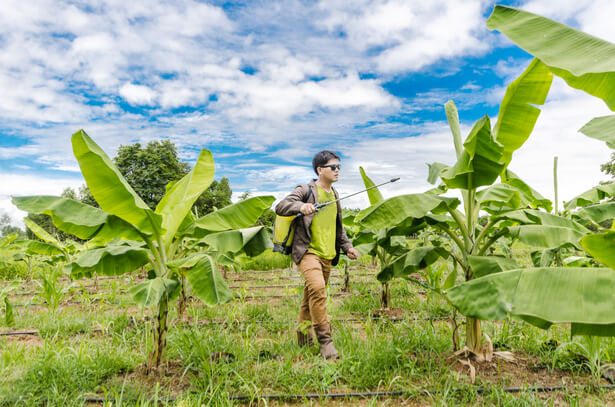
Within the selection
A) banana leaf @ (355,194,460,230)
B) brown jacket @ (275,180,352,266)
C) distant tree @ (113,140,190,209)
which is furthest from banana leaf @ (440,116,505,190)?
distant tree @ (113,140,190,209)

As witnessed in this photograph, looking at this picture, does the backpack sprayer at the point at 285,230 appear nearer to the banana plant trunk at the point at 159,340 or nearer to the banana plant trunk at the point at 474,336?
the banana plant trunk at the point at 159,340

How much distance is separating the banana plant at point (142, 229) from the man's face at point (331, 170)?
43.8 inches

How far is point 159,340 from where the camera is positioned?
2.96 meters

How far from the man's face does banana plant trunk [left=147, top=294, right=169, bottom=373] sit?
2.01 m

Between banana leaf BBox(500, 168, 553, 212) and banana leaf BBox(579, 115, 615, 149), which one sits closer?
banana leaf BBox(579, 115, 615, 149)

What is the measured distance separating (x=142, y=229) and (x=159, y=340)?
98cm

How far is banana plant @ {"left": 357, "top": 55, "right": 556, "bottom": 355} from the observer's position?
2580 mm

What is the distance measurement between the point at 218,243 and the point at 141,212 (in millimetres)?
757

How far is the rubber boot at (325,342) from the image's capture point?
3.26 meters

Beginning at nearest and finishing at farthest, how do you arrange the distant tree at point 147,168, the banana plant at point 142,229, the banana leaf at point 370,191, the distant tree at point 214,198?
the banana plant at point 142,229 → the banana leaf at point 370,191 → the distant tree at point 147,168 → the distant tree at point 214,198

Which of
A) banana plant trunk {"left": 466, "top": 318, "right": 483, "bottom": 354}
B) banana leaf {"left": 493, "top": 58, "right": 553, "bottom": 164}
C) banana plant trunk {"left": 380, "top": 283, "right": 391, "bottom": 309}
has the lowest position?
banana plant trunk {"left": 380, "top": 283, "right": 391, "bottom": 309}

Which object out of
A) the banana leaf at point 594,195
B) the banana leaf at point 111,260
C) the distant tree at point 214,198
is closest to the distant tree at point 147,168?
the distant tree at point 214,198

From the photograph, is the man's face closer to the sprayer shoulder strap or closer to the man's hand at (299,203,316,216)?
the sprayer shoulder strap

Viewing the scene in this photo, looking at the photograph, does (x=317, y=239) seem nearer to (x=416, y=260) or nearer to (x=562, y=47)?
(x=416, y=260)
